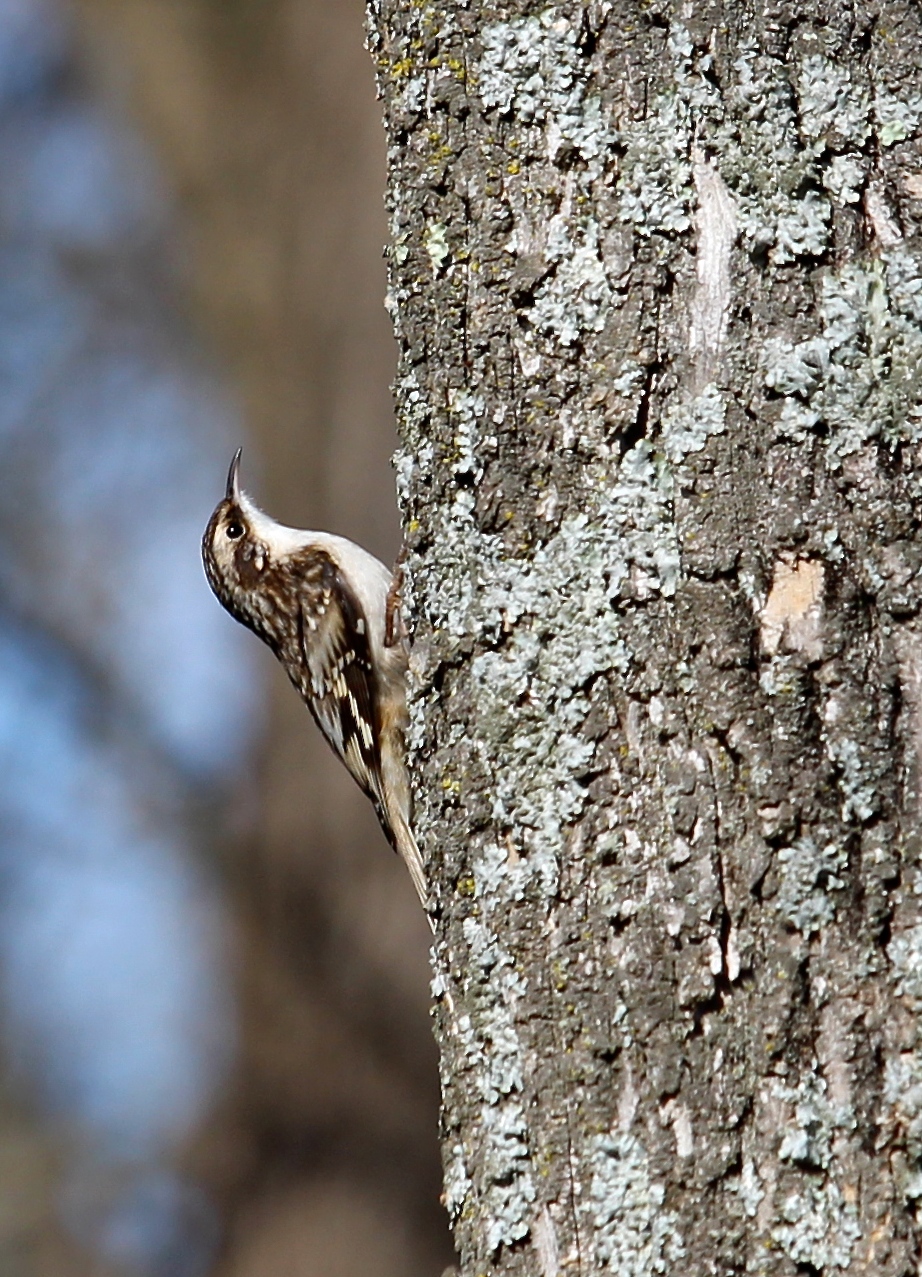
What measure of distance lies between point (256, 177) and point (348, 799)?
3.00 meters

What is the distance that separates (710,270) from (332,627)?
1974 millimetres

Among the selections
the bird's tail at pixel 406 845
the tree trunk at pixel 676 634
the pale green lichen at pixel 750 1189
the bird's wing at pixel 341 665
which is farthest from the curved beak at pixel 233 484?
the pale green lichen at pixel 750 1189

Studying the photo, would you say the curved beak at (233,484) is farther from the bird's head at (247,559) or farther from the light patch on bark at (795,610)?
the light patch on bark at (795,610)

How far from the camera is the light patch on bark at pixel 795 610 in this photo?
1.50 meters

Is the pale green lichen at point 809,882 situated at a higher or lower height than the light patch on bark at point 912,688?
lower

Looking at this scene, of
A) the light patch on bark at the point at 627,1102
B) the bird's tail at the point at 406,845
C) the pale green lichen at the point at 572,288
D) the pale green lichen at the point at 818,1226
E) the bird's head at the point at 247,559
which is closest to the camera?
the pale green lichen at the point at 818,1226

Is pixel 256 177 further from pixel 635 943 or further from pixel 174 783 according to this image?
pixel 635 943

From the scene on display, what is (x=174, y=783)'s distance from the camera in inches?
248

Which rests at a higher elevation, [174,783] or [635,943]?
[635,943]

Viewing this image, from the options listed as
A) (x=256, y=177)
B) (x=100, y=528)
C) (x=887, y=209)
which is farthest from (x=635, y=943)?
(x=100, y=528)

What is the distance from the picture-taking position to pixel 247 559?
147 inches

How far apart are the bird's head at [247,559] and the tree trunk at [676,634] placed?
1.93m

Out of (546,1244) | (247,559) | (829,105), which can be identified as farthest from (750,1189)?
(247,559)

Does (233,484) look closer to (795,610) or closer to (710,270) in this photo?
(710,270)
